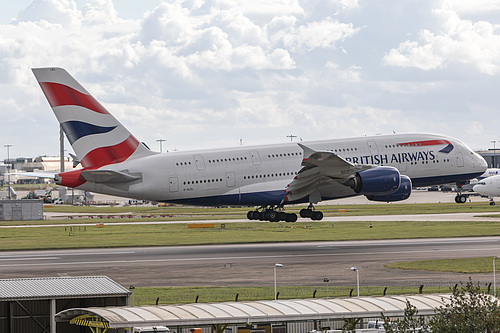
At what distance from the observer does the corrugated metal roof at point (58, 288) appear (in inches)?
1195

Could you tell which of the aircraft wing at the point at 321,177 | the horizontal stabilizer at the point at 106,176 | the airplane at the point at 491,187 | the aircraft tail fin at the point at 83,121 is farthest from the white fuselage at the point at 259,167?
the airplane at the point at 491,187

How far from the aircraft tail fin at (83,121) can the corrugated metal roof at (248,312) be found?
35348 mm

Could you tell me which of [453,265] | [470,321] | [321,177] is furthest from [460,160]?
[470,321]

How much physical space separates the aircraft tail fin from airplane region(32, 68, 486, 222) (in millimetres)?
77

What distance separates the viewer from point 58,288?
103 feet

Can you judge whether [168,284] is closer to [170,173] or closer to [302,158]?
[170,173]

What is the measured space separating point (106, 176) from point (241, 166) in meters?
11.7

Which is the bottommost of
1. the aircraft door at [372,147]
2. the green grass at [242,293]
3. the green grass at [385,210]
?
the green grass at [242,293]

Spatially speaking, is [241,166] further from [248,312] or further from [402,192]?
[248,312]

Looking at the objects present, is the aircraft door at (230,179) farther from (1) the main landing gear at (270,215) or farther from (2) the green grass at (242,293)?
(2) the green grass at (242,293)

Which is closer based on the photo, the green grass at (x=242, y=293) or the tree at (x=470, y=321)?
the tree at (x=470, y=321)

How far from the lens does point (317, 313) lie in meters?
28.0

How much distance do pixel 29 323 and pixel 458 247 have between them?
41424 millimetres

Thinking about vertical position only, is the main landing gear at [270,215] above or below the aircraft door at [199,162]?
below
